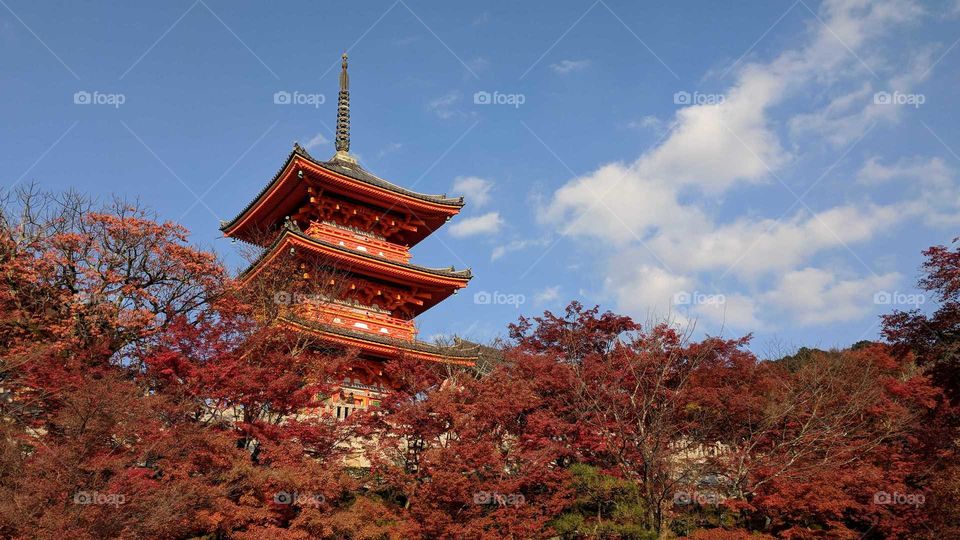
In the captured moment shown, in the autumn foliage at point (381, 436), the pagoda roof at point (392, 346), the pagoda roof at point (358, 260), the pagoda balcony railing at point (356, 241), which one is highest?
the pagoda balcony railing at point (356, 241)

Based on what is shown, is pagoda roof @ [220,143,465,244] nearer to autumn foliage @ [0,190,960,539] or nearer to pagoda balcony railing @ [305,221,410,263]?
pagoda balcony railing @ [305,221,410,263]

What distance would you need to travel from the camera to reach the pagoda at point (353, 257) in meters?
22.8

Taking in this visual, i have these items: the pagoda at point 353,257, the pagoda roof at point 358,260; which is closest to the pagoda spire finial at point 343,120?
the pagoda at point 353,257

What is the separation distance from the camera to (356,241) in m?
26.4

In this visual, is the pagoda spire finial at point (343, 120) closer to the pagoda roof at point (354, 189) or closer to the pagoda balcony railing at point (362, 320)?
the pagoda roof at point (354, 189)

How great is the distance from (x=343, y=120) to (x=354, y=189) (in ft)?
22.2

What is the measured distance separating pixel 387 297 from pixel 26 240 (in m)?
11.8

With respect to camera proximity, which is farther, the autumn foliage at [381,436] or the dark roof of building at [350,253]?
the dark roof of building at [350,253]

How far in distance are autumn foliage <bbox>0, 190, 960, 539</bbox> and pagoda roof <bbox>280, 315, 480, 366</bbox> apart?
1.81 metres

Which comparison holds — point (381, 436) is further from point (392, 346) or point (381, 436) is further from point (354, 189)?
point (354, 189)

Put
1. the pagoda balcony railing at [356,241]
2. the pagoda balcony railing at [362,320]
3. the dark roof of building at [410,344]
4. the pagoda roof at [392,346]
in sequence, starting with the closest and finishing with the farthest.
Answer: the pagoda roof at [392,346], the dark roof of building at [410,344], the pagoda balcony railing at [362,320], the pagoda balcony railing at [356,241]

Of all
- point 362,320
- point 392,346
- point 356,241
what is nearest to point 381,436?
point 392,346

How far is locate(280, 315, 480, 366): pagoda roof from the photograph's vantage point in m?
21.8

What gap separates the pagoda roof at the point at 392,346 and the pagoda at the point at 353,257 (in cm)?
3
